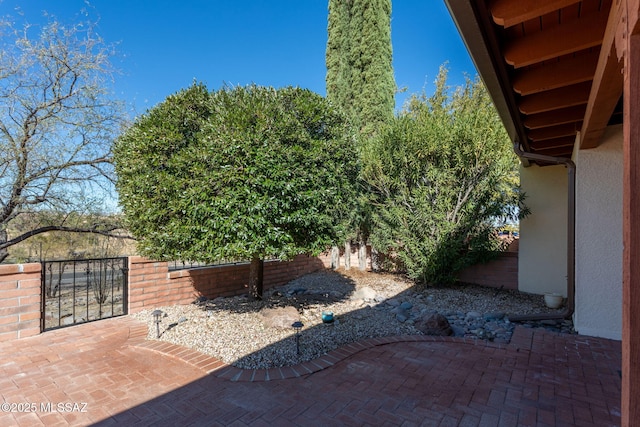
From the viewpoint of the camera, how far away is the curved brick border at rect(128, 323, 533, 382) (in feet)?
9.95

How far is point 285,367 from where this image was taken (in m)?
3.15

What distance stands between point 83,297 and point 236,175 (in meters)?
6.25

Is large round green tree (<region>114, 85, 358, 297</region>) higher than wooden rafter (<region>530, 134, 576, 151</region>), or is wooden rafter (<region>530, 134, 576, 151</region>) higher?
wooden rafter (<region>530, 134, 576, 151</region>)

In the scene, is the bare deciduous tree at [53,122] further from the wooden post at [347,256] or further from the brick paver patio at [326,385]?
the wooden post at [347,256]

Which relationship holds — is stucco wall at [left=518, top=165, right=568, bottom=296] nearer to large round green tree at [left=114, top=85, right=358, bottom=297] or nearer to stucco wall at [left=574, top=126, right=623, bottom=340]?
stucco wall at [left=574, top=126, right=623, bottom=340]

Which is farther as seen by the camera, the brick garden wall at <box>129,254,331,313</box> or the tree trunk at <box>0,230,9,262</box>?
the tree trunk at <box>0,230,9,262</box>

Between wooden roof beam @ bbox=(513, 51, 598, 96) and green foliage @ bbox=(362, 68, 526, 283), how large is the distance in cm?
372

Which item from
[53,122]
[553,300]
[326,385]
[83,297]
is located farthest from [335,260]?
[53,122]

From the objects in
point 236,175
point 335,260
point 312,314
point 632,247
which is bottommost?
point 312,314

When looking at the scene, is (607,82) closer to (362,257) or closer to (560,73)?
(560,73)

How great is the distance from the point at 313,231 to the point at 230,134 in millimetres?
1571

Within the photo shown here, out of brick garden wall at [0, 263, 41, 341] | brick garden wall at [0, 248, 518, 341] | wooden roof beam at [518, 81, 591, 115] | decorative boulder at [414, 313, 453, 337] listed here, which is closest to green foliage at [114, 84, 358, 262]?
brick garden wall at [0, 248, 518, 341]

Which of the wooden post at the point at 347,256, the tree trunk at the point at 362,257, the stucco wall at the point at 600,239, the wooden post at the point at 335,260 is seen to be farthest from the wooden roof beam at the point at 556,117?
the wooden post at the point at 335,260

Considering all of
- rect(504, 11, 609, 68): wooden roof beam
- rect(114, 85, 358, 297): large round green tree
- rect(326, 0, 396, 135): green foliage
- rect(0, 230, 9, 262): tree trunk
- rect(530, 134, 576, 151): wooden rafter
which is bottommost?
rect(0, 230, 9, 262): tree trunk
